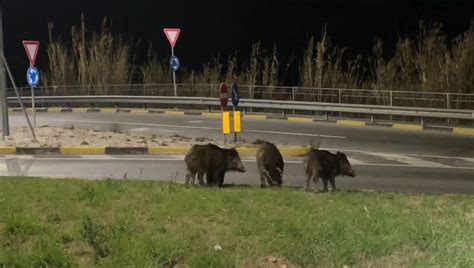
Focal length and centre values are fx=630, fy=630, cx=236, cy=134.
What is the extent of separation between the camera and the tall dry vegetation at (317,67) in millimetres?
23641

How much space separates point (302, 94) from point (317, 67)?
132cm

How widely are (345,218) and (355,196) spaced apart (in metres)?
2.36

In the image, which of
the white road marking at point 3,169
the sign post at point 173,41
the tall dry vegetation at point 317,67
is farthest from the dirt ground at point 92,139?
the tall dry vegetation at point 317,67

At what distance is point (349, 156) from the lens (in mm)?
15852

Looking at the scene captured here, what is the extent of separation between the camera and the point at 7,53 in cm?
3847

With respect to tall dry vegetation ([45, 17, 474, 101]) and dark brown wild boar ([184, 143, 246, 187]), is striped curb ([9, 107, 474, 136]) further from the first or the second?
dark brown wild boar ([184, 143, 246, 187])

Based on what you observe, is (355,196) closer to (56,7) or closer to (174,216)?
(174,216)

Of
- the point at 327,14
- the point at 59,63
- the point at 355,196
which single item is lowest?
the point at 355,196

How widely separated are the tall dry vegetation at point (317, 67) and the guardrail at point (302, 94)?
0.98 ft

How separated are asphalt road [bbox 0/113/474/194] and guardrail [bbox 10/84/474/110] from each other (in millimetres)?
2602

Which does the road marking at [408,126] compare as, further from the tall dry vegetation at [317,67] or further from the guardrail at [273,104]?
the tall dry vegetation at [317,67]

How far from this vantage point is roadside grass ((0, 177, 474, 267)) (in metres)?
5.04

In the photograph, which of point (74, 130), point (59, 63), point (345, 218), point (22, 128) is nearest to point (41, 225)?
point (345, 218)

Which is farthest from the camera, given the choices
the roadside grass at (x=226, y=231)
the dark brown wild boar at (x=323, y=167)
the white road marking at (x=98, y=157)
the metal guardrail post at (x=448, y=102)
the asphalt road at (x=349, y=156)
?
the metal guardrail post at (x=448, y=102)
